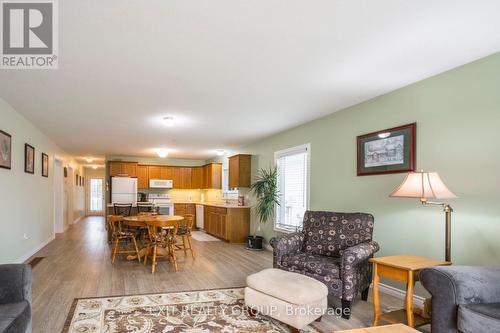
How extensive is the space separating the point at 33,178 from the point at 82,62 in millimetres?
3959

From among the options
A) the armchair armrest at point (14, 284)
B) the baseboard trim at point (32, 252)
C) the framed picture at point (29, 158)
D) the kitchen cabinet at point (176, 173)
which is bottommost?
the baseboard trim at point (32, 252)

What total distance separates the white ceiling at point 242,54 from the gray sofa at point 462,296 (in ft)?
5.67

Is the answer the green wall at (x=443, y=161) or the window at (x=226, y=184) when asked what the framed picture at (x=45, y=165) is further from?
the green wall at (x=443, y=161)

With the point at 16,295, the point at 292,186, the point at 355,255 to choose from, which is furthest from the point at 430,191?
the point at 292,186

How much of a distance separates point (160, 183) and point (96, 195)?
6769 millimetres

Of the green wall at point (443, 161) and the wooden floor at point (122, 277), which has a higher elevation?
the green wall at point (443, 161)

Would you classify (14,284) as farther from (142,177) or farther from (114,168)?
(142,177)

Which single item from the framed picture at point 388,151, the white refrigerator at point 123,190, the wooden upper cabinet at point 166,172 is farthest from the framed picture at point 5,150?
the wooden upper cabinet at point 166,172

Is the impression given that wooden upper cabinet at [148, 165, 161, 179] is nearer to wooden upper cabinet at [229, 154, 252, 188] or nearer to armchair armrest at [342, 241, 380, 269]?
wooden upper cabinet at [229, 154, 252, 188]

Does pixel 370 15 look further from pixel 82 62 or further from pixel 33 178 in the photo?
pixel 33 178

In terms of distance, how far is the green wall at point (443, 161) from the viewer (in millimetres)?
2832

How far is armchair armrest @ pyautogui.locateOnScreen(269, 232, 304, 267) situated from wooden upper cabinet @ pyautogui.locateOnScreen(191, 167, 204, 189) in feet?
24.4

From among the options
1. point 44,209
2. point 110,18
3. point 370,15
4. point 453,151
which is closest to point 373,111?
point 453,151

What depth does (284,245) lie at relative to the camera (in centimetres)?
366
